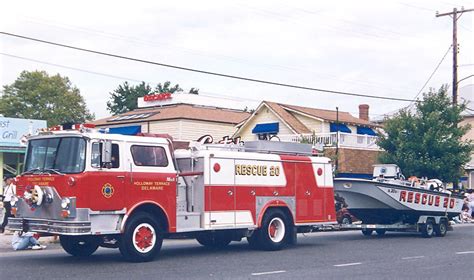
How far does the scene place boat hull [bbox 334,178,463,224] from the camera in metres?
21.7

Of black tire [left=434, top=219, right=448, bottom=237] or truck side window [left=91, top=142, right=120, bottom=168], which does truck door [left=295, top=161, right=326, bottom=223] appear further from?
black tire [left=434, top=219, right=448, bottom=237]

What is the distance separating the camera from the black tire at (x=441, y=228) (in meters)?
23.7

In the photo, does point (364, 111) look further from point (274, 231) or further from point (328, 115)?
point (274, 231)

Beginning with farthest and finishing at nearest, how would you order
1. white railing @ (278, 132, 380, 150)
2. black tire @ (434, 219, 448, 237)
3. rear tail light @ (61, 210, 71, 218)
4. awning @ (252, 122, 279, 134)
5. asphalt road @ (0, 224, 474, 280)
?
1. awning @ (252, 122, 279, 134)
2. white railing @ (278, 132, 380, 150)
3. black tire @ (434, 219, 448, 237)
4. rear tail light @ (61, 210, 71, 218)
5. asphalt road @ (0, 224, 474, 280)

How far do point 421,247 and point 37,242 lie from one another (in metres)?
9.70

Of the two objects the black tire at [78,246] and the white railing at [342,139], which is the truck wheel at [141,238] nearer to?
the black tire at [78,246]

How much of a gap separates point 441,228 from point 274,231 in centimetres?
789

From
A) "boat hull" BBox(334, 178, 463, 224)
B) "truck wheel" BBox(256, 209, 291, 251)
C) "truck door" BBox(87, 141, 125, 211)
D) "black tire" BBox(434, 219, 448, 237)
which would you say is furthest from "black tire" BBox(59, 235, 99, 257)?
"black tire" BBox(434, 219, 448, 237)

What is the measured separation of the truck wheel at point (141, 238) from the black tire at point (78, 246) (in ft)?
3.76

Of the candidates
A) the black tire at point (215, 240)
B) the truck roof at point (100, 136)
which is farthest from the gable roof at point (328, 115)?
the truck roof at point (100, 136)

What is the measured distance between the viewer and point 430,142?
3462cm

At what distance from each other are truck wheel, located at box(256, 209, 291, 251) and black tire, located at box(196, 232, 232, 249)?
2.80 feet

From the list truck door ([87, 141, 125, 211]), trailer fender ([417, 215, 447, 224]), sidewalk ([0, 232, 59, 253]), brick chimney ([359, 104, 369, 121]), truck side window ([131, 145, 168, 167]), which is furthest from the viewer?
brick chimney ([359, 104, 369, 121])

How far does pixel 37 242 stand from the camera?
59.6ft
